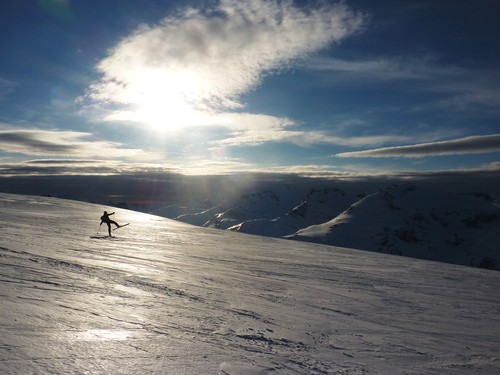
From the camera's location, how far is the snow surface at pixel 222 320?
201 inches

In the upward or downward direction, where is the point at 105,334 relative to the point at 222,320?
upward

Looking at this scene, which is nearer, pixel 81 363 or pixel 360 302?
pixel 81 363

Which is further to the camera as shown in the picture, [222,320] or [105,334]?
[222,320]

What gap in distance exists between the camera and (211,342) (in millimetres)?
5891

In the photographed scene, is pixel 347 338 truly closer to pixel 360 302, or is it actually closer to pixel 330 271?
pixel 360 302

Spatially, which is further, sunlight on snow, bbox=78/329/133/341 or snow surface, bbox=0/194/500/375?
sunlight on snow, bbox=78/329/133/341

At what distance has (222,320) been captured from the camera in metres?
7.11

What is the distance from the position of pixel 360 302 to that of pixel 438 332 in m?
2.28

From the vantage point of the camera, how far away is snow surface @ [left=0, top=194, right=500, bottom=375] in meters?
5.11

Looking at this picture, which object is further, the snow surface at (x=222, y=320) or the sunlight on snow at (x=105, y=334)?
the sunlight on snow at (x=105, y=334)

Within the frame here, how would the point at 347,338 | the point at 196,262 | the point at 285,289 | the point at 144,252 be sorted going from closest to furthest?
1. the point at 347,338
2. the point at 285,289
3. the point at 196,262
4. the point at 144,252

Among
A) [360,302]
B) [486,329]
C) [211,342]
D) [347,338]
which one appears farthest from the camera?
[360,302]

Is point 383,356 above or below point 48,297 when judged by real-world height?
below

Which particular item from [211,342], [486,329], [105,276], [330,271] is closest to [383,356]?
[211,342]
